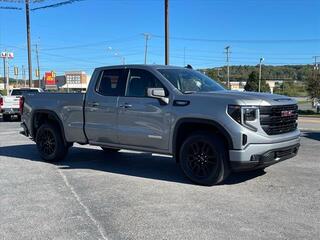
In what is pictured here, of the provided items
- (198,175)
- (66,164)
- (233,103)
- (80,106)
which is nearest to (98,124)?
(80,106)

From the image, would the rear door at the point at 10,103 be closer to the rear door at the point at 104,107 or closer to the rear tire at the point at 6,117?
the rear tire at the point at 6,117

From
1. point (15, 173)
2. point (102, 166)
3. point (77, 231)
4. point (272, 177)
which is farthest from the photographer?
point (102, 166)

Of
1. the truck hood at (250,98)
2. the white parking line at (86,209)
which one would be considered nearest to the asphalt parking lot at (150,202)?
the white parking line at (86,209)

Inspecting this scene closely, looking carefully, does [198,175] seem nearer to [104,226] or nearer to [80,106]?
[104,226]

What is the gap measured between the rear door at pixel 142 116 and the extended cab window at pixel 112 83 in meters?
0.18

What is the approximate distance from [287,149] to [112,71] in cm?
350

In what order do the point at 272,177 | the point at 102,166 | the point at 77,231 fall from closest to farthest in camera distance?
the point at 77,231 < the point at 272,177 < the point at 102,166

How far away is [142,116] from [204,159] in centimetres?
138

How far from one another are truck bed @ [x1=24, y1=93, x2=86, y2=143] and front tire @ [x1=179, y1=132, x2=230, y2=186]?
8.37ft

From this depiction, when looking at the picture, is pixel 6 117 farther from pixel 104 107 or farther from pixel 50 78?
pixel 50 78

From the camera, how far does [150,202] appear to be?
6.40 meters

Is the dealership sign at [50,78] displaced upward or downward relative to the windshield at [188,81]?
upward

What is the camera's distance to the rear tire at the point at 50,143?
9711 mm

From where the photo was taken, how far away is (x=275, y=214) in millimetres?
5773
